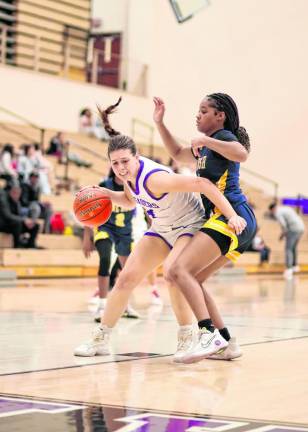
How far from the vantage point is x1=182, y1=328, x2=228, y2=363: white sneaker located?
250 inches

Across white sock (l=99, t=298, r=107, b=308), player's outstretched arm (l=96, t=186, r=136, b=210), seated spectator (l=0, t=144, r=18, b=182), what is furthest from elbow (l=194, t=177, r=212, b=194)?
seated spectator (l=0, t=144, r=18, b=182)

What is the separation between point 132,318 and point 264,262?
13230 millimetres

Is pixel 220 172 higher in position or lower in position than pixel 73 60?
lower

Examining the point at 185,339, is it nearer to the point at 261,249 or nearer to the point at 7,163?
the point at 7,163

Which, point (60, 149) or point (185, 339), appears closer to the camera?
point (185, 339)

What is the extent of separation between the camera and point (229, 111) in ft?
21.7

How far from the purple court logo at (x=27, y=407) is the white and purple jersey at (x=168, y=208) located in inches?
79.3

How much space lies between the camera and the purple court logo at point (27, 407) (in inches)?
181

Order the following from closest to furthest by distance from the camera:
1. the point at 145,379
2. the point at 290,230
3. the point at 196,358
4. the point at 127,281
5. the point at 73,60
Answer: the point at 145,379 → the point at 196,358 → the point at 127,281 → the point at 290,230 → the point at 73,60

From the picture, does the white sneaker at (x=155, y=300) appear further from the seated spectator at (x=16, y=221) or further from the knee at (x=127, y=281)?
the knee at (x=127, y=281)

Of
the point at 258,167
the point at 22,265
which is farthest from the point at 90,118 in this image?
the point at 22,265

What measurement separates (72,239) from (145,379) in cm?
1287

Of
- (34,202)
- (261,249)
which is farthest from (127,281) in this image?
(261,249)

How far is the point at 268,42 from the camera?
1053 inches
